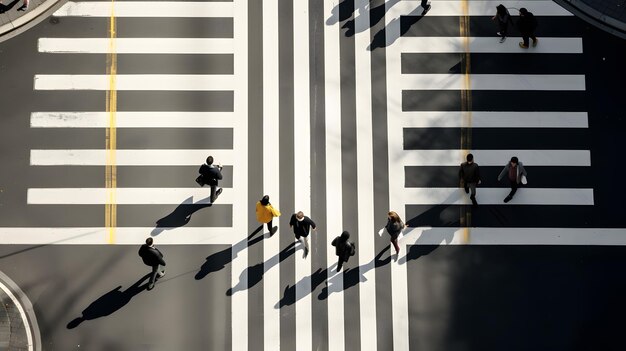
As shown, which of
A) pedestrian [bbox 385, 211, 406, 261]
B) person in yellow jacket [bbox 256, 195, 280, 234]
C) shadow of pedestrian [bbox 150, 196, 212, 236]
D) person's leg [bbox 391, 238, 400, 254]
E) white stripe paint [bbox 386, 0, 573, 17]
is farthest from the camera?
white stripe paint [bbox 386, 0, 573, 17]

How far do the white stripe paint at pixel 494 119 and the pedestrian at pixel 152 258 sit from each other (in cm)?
831

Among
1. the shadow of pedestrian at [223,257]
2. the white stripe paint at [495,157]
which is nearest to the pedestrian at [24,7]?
the shadow of pedestrian at [223,257]

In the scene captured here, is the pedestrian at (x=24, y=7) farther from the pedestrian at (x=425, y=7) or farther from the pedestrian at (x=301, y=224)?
the pedestrian at (x=425, y=7)

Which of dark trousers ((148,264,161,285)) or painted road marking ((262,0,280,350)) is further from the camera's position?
painted road marking ((262,0,280,350))

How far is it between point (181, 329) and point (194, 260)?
200 cm

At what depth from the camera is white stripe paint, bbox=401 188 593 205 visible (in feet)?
66.1

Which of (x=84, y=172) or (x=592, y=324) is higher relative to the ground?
(x=84, y=172)

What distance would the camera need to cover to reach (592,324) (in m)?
19.2

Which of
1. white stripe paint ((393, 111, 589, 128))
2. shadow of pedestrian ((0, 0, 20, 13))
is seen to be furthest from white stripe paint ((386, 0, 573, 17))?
shadow of pedestrian ((0, 0, 20, 13))

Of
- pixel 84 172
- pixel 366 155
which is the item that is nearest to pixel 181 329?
pixel 84 172

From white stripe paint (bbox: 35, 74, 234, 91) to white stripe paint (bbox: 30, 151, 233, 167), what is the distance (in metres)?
2.01

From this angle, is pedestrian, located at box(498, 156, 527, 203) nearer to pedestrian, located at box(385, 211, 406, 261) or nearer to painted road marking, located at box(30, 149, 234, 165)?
pedestrian, located at box(385, 211, 406, 261)

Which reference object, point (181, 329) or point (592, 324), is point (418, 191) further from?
point (181, 329)

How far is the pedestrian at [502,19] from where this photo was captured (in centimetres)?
2031
